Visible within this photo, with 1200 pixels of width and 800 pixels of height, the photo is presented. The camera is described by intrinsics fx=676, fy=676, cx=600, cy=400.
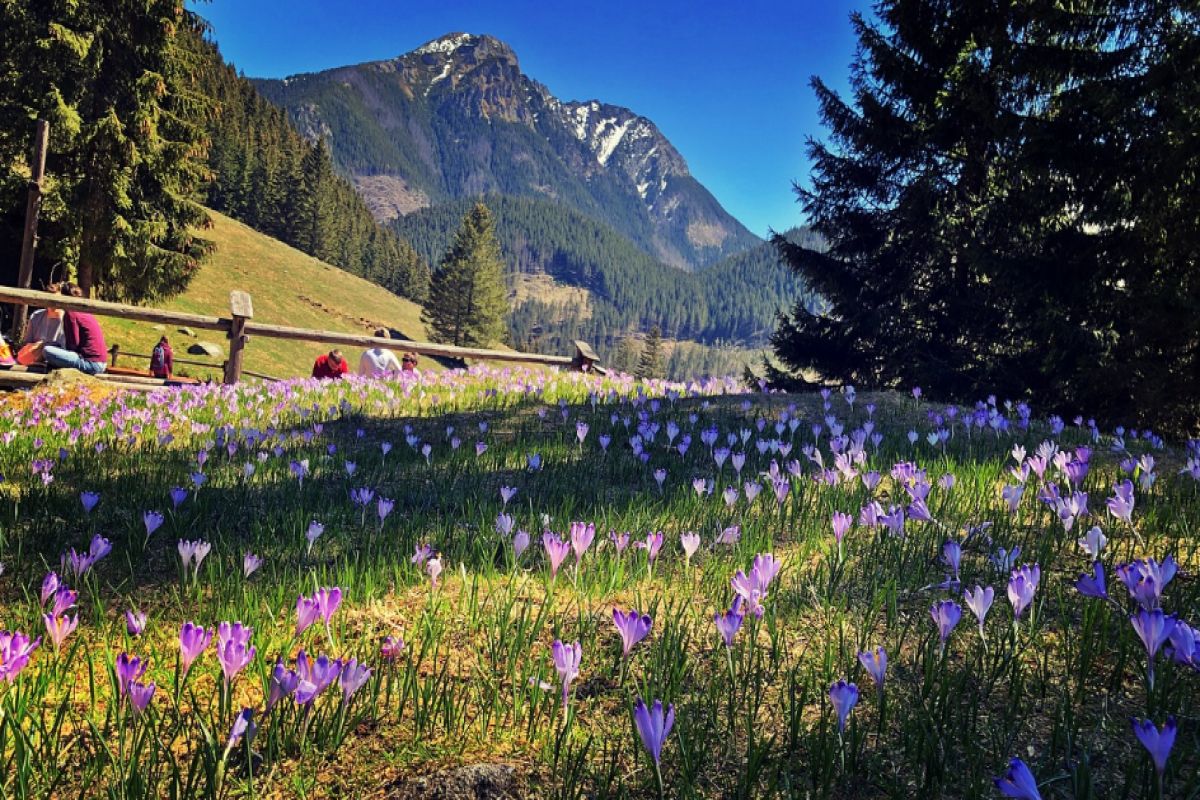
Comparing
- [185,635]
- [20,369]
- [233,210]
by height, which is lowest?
[20,369]

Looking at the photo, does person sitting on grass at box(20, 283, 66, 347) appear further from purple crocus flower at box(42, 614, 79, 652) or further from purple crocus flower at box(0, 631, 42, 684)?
purple crocus flower at box(0, 631, 42, 684)

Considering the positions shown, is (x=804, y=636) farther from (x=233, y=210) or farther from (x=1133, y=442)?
(x=233, y=210)

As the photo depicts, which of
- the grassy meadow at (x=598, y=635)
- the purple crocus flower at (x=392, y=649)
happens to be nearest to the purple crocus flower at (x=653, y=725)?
the grassy meadow at (x=598, y=635)

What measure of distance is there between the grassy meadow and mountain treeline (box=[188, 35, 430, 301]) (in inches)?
3170

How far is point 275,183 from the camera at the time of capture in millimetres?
79062

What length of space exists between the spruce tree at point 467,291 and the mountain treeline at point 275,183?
3169cm

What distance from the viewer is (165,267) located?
73.6ft

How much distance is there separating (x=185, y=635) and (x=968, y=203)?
14.9 m

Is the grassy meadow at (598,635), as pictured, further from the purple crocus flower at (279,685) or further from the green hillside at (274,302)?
the green hillside at (274,302)

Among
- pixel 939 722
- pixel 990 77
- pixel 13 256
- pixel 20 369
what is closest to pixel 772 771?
pixel 939 722

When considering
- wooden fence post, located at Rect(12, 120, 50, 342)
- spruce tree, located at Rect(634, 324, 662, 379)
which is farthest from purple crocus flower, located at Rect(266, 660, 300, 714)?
spruce tree, located at Rect(634, 324, 662, 379)

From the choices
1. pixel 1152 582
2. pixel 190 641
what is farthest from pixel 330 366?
pixel 1152 582

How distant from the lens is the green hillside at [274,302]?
3566 centimetres

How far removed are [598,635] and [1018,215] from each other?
11809 millimetres
